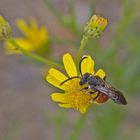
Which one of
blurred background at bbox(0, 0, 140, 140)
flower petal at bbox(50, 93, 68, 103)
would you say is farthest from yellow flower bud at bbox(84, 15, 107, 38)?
blurred background at bbox(0, 0, 140, 140)

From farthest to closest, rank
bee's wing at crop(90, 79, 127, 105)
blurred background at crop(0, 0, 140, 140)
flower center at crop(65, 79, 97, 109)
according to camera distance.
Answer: blurred background at crop(0, 0, 140, 140)
flower center at crop(65, 79, 97, 109)
bee's wing at crop(90, 79, 127, 105)

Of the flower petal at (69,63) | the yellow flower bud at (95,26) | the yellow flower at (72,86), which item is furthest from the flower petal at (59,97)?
the yellow flower bud at (95,26)

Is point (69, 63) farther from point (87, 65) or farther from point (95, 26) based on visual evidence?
point (95, 26)

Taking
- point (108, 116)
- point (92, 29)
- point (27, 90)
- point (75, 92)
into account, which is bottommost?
point (27, 90)

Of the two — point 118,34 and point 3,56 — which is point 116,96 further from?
point 3,56

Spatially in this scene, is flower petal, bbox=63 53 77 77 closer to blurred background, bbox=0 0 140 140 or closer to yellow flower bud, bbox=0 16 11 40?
yellow flower bud, bbox=0 16 11 40

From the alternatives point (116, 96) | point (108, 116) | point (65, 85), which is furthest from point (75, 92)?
point (108, 116)
